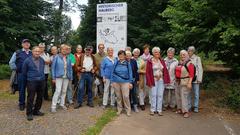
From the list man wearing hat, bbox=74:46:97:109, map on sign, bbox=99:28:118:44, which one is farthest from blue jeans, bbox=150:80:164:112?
map on sign, bbox=99:28:118:44

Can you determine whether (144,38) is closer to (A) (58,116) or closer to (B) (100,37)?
(B) (100,37)

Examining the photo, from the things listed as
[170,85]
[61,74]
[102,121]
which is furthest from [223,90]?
[61,74]

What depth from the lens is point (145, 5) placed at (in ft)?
67.1

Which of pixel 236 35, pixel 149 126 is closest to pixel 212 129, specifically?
pixel 149 126

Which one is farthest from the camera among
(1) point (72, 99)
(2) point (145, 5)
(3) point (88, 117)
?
(2) point (145, 5)

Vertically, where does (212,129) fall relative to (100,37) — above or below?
below

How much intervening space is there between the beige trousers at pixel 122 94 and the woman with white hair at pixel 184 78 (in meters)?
1.54

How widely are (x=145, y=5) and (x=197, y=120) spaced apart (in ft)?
37.7

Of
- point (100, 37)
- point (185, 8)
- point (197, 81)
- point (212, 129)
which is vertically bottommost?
point (212, 129)

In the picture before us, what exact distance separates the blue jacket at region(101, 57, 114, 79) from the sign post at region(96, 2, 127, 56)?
234cm

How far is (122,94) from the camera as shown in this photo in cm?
1031

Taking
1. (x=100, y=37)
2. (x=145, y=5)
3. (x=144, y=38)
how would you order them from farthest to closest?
(x=145, y=5) < (x=144, y=38) < (x=100, y=37)

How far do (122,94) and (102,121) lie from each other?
1272 millimetres

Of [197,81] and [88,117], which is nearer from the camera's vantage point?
[88,117]
